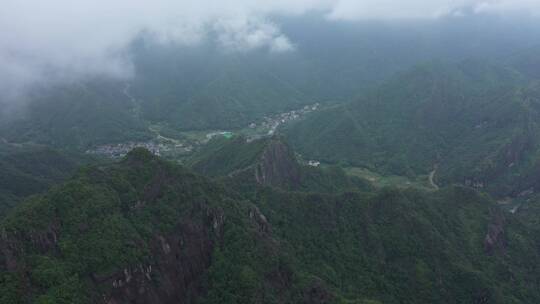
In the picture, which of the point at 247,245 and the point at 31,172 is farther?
the point at 31,172

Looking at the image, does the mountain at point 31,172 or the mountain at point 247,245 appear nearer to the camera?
the mountain at point 247,245

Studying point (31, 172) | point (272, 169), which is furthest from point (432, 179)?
point (31, 172)

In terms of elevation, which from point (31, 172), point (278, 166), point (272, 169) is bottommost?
point (278, 166)

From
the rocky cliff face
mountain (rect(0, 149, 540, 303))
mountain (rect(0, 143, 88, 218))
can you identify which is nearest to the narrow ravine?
the rocky cliff face

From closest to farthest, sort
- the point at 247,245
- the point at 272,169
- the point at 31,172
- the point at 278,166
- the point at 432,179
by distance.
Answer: the point at 247,245 < the point at 272,169 < the point at 278,166 < the point at 31,172 < the point at 432,179

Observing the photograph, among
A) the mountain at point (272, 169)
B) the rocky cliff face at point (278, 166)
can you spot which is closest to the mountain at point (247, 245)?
the mountain at point (272, 169)

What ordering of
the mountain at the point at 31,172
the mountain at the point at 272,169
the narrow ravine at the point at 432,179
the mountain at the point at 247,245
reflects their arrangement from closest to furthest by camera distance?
1. the mountain at the point at 247,245
2. the mountain at the point at 272,169
3. the mountain at the point at 31,172
4. the narrow ravine at the point at 432,179

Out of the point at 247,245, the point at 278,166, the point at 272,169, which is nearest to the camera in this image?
the point at 247,245

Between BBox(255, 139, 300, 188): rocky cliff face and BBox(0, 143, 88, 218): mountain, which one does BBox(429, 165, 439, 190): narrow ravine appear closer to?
BBox(255, 139, 300, 188): rocky cliff face

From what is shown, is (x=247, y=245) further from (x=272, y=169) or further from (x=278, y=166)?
(x=278, y=166)

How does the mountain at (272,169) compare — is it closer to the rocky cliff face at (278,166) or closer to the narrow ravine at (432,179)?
the rocky cliff face at (278,166)

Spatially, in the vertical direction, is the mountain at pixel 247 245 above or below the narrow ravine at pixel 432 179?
above
